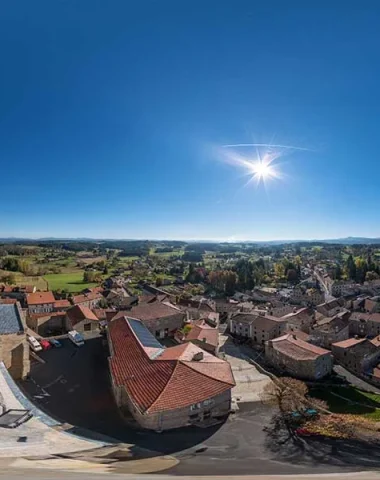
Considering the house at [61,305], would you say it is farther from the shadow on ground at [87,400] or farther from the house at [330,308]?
the house at [330,308]

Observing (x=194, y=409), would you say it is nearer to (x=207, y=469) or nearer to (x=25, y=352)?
(x=207, y=469)

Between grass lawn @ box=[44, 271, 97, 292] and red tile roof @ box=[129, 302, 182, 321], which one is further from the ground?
red tile roof @ box=[129, 302, 182, 321]

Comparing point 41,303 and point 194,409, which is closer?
point 194,409

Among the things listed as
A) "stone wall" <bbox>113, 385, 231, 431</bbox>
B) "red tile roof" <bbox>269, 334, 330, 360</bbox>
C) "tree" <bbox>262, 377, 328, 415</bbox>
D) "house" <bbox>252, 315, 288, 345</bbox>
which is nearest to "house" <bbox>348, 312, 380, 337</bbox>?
"house" <bbox>252, 315, 288, 345</bbox>

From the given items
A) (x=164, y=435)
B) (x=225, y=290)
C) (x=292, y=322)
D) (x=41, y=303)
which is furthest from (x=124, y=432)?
(x=225, y=290)

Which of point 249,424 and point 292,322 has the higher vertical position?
point 249,424

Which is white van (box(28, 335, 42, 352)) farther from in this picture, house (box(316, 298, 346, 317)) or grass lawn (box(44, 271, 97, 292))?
house (box(316, 298, 346, 317))

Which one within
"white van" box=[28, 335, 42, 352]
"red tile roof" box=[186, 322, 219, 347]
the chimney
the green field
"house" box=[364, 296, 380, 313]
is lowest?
"house" box=[364, 296, 380, 313]
